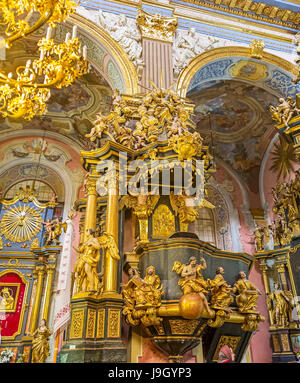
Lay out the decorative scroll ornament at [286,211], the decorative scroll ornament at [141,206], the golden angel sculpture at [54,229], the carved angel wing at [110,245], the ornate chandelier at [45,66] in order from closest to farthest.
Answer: the ornate chandelier at [45,66] → the carved angel wing at [110,245] → the decorative scroll ornament at [141,206] → the decorative scroll ornament at [286,211] → the golden angel sculpture at [54,229]

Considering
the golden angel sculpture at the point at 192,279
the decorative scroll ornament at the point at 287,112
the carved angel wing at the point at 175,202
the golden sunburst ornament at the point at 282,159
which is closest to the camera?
the golden angel sculpture at the point at 192,279

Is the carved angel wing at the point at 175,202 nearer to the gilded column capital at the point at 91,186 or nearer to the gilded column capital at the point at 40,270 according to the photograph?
the gilded column capital at the point at 91,186

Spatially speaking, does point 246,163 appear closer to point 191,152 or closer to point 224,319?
point 191,152

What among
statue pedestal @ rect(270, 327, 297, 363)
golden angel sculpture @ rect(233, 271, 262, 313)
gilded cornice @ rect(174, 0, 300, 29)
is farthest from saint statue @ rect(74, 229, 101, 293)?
gilded cornice @ rect(174, 0, 300, 29)

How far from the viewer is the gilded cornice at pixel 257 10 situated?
8.53 m

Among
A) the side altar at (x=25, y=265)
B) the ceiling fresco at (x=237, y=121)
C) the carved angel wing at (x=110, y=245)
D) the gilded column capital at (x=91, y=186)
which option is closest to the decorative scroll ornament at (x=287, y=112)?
the ceiling fresco at (x=237, y=121)

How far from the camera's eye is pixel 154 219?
5.80 m

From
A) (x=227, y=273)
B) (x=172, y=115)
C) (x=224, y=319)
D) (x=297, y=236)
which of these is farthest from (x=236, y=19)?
(x=224, y=319)

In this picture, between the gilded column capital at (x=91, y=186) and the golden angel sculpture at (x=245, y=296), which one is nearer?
the golden angel sculpture at (x=245, y=296)

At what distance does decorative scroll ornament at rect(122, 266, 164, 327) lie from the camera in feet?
14.9

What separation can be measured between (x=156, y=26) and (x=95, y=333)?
6.74 metres

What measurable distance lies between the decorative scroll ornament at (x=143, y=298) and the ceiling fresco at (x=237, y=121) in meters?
6.04

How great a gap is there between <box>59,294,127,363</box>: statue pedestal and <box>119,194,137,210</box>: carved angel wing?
1653mm
